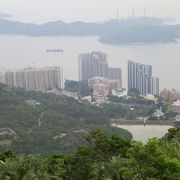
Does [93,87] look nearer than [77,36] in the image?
Yes

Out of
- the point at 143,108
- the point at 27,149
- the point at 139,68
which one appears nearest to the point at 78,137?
the point at 27,149

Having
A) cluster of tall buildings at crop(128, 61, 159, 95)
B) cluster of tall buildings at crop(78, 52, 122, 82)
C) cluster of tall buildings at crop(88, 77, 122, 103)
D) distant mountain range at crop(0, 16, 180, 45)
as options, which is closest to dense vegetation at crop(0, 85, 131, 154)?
cluster of tall buildings at crop(88, 77, 122, 103)

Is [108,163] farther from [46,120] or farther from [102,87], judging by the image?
[102,87]

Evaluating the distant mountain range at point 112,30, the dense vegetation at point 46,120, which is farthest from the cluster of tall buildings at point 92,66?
the distant mountain range at point 112,30

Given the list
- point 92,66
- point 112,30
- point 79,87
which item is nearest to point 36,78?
point 79,87

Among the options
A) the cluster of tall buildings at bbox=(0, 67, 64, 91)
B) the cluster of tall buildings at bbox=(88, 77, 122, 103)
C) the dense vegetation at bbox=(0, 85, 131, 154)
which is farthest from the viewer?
the cluster of tall buildings at bbox=(0, 67, 64, 91)

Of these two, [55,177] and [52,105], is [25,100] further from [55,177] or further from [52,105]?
[55,177]

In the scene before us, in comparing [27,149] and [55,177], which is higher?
[55,177]

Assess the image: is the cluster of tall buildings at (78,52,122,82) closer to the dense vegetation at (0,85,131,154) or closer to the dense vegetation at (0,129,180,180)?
the dense vegetation at (0,85,131,154)
